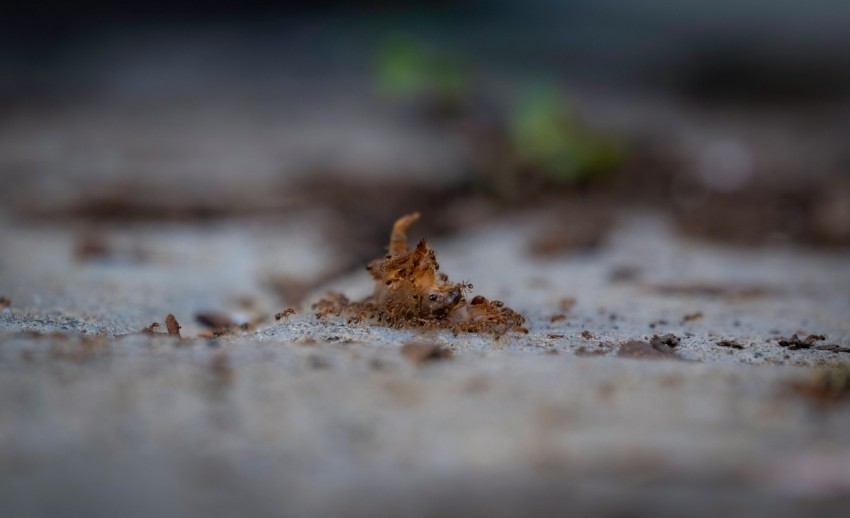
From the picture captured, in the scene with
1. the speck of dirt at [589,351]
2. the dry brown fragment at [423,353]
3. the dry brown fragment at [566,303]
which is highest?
the dry brown fragment at [566,303]

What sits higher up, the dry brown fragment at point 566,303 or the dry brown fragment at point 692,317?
the dry brown fragment at point 566,303

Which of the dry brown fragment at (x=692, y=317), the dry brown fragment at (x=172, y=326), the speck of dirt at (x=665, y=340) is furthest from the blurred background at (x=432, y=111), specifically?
the speck of dirt at (x=665, y=340)

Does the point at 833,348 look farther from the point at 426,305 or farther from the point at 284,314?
the point at 284,314

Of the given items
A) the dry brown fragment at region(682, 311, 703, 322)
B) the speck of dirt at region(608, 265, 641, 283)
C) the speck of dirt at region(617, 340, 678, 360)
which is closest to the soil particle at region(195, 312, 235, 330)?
the speck of dirt at region(617, 340, 678, 360)

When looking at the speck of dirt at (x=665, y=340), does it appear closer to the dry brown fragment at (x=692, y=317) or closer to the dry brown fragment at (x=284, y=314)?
the dry brown fragment at (x=692, y=317)

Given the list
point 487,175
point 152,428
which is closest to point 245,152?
point 487,175
